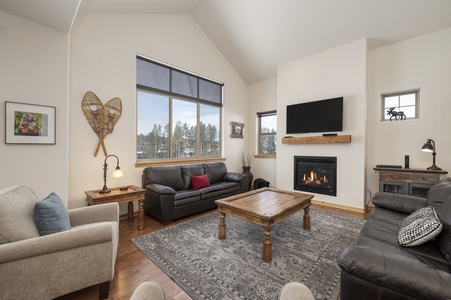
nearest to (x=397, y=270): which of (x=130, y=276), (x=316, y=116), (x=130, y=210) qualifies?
(x=130, y=276)

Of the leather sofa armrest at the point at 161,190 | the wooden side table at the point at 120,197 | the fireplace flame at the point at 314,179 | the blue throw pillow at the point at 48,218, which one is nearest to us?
the blue throw pillow at the point at 48,218

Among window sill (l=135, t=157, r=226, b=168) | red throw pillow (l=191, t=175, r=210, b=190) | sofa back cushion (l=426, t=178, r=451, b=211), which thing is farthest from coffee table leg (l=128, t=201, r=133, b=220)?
sofa back cushion (l=426, t=178, r=451, b=211)

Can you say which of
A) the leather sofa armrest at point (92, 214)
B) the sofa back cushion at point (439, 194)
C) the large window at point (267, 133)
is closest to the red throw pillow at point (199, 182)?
the leather sofa armrest at point (92, 214)

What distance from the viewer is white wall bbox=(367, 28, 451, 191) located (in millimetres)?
3316

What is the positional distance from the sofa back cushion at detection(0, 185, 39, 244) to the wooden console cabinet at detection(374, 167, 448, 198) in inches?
186

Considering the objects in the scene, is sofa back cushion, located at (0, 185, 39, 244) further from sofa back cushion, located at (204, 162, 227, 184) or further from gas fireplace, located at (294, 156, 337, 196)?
gas fireplace, located at (294, 156, 337, 196)

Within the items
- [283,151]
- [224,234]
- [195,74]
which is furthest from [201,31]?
[224,234]

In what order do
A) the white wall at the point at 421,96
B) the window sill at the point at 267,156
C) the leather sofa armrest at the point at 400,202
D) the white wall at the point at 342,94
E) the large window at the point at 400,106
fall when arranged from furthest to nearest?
the window sill at the point at 267,156
the white wall at the point at 342,94
the large window at the point at 400,106
the white wall at the point at 421,96
the leather sofa armrest at the point at 400,202

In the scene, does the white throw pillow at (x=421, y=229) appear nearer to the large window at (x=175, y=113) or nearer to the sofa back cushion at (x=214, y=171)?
the sofa back cushion at (x=214, y=171)

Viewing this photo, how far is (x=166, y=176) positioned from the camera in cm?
364

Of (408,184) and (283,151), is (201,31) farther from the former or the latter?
(408,184)

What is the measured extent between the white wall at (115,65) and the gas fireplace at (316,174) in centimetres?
331

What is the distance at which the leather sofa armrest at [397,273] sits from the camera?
96 cm

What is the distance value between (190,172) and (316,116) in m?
2.95
